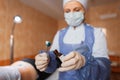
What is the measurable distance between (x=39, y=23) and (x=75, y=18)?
2.01m

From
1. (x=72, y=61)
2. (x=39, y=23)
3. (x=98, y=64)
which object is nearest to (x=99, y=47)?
(x=98, y=64)

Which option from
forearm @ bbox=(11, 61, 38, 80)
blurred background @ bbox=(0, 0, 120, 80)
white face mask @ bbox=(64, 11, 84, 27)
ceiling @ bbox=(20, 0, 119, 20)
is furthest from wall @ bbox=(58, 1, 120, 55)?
forearm @ bbox=(11, 61, 38, 80)

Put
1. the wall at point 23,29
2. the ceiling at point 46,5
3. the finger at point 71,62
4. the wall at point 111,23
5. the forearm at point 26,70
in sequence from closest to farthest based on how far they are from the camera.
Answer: the finger at point 71,62, the forearm at point 26,70, the wall at point 23,29, the ceiling at point 46,5, the wall at point 111,23

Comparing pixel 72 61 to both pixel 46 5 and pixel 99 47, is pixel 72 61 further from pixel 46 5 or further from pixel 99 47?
pixel 46 5

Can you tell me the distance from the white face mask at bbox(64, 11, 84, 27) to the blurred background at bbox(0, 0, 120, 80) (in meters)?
1.32

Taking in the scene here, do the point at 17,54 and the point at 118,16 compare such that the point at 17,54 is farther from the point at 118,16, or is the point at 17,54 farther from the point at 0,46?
the point at 118,16

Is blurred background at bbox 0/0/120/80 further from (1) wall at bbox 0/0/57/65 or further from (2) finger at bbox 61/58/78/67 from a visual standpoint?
(2) finger at bbox 61/58/78/67

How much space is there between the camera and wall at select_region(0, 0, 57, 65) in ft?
6.43

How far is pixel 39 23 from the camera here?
8.92 ft

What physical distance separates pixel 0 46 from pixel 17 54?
11.9 inches

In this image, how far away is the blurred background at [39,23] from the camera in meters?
2.00

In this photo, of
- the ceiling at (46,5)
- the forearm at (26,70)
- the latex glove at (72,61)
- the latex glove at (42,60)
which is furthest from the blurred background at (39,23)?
the latex glove at (72,61)

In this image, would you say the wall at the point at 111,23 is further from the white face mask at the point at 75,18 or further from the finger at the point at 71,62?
the finger at the point at 71,62

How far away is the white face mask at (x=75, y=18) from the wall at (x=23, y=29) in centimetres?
133
